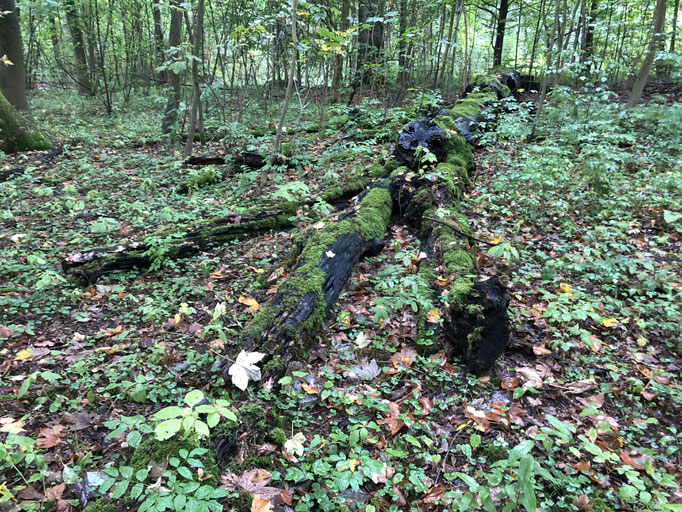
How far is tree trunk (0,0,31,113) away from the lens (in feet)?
31.7

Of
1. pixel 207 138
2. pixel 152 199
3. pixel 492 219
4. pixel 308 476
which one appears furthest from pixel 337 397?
pixel 207 138

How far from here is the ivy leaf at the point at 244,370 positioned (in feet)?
8.62

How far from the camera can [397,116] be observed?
32.1 ft

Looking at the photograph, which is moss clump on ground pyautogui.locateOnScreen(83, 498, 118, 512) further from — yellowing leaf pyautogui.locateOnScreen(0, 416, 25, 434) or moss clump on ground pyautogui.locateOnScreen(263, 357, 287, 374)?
moss clump on ground pyautogui.locateOnScreen(263, 357, 287, 374)

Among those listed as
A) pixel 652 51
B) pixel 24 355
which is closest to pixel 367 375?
pixel 24 355

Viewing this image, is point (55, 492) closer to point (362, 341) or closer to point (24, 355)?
point (24, 355)

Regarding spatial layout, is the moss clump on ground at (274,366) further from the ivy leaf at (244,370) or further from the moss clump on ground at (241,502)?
the moss clump on ground at (241,502)

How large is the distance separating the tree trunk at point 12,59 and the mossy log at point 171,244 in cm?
862

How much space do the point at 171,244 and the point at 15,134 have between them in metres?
7.59

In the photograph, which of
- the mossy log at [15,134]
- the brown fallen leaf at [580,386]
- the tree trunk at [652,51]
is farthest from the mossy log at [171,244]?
the tree trunk at [652,51]

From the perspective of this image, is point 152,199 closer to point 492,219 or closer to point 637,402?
point 492,219

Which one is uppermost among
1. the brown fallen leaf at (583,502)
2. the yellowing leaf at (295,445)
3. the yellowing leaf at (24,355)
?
the yellowing leaf at (24,355)

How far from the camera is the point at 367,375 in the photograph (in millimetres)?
3256

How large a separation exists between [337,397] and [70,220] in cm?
584
